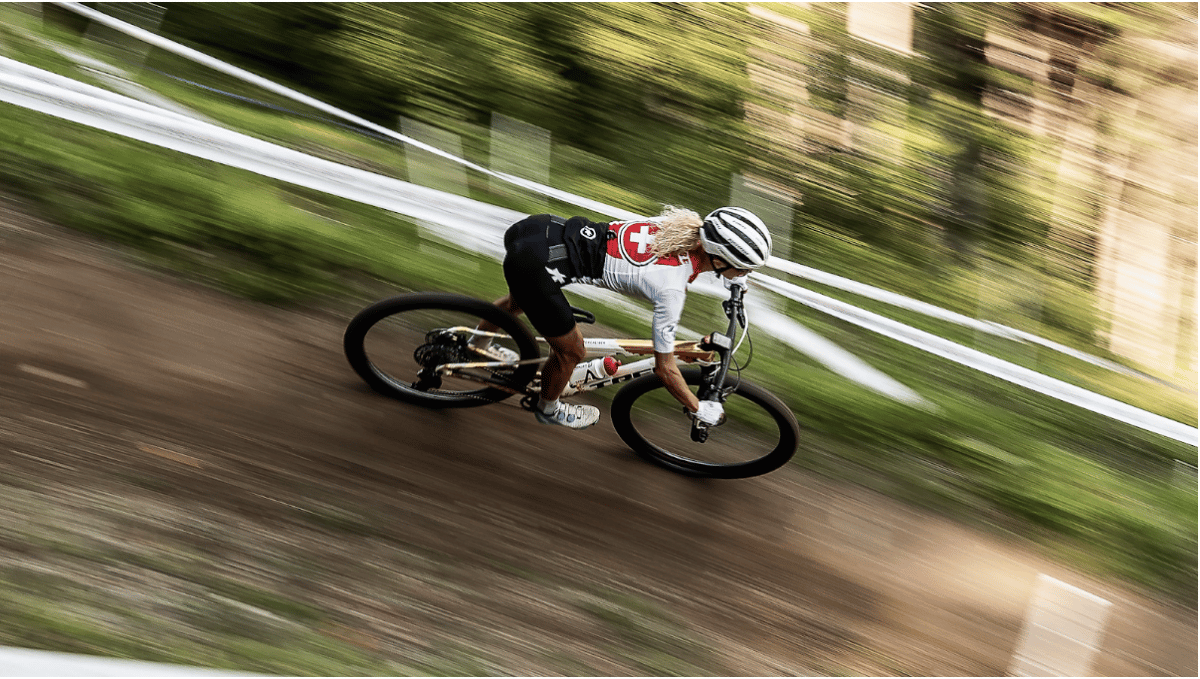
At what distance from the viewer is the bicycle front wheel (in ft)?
16.3

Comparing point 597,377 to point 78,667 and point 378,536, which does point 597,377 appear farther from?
point 78,667

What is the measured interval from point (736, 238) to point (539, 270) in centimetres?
104

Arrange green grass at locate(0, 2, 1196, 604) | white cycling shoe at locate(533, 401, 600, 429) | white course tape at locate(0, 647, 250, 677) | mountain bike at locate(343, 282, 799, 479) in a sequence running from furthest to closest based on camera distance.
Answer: green grass at locate(0, 2, 1196, 604), white cycling shoe at locate(533, 401, 600, 429), mountain bike at locate(343, 282, 799, 479), white course tape at locate(0, 647, 250, 677)

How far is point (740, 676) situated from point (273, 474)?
9.58 ft

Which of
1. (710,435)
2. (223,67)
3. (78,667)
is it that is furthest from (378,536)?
(223,67)

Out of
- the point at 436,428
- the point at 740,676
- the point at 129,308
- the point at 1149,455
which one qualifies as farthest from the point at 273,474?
the point at 1149,455

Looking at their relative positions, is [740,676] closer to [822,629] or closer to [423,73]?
[822,629]

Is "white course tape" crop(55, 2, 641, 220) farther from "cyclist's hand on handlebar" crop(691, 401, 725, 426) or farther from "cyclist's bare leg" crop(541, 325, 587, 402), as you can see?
"cyclist's hand on handlebar" crop(691, 401, 725, 426)

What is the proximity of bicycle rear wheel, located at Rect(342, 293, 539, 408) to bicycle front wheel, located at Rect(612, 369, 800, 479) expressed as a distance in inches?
30.5

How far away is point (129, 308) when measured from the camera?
5.29m

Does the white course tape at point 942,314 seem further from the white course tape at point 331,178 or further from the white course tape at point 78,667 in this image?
the white course tape at point 78,667

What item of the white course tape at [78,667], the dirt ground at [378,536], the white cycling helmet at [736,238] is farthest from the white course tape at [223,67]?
A: the white course tape at [78,667]

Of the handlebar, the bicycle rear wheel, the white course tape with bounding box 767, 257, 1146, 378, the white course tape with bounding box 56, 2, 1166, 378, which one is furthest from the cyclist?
the white course tape with bounding box 767, 257, 1146, 378

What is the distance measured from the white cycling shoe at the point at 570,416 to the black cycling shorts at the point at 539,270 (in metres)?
0.80
